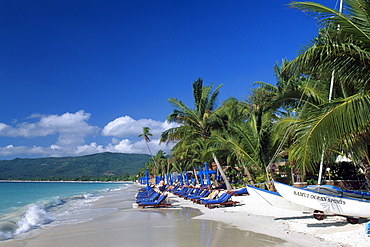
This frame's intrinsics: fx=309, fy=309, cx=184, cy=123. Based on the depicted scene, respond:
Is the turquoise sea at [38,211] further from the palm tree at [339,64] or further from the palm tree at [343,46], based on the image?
the palm tree at [343,46]

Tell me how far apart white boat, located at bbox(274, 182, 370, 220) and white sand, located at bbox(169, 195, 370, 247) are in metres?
0.36

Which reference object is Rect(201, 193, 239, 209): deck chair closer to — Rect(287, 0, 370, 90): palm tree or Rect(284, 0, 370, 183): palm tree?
Rect(284, 0, 370, 183): palm tree

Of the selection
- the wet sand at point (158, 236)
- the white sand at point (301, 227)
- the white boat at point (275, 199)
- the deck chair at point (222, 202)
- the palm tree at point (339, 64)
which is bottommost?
the wet sand at point (158, 236)

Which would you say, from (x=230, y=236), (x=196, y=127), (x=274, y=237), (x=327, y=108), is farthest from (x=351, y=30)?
(x=196, y=127)

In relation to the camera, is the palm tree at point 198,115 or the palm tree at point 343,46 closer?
the palm tree at point 343,46

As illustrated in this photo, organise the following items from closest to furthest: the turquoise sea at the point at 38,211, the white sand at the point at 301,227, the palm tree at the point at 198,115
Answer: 1. the white sand at the point at 301,227
2. the turquoise sea at the point at 38,211
3. the palm tree at the point at 198,115

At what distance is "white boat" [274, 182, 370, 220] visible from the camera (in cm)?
691

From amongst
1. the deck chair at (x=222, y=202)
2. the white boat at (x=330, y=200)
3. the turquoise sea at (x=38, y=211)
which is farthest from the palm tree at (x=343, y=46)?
the turquoise sea at (x=38, y=211)

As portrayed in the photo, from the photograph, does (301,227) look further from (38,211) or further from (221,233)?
(38,211)

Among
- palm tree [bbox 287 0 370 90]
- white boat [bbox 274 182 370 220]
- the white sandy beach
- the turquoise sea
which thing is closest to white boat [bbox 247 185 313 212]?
the white sandy beach

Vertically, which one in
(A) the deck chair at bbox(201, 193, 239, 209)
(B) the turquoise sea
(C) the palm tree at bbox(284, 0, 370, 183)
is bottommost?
(B) the turquoise sea

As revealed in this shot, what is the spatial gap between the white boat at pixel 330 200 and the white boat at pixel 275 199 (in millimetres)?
969

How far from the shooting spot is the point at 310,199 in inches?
289

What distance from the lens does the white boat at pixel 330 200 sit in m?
6.91
